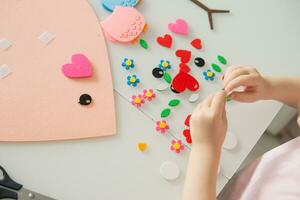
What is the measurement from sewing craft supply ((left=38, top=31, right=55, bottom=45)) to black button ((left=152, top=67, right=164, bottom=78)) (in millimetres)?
189

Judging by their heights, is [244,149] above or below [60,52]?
below

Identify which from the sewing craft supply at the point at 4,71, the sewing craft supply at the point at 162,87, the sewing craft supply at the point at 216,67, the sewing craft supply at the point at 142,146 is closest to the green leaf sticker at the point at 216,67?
the sewing craft supply at the point at 216,67

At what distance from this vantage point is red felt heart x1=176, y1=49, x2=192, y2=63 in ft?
2.19

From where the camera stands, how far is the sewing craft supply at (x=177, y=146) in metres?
0.59

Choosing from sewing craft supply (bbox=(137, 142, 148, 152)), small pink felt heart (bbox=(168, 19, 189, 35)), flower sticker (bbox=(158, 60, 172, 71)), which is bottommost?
sewing craft supply (bbox=(137, 142, 148, 152))

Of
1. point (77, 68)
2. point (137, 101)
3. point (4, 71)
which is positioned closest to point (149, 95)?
point (137, 101)

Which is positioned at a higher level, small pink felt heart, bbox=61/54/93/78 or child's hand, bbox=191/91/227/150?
small pink felt heart, bbox=61/54/93/78

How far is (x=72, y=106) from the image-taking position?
23.1 inches

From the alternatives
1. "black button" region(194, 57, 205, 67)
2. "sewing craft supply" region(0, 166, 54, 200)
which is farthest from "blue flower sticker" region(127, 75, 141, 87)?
"sewing craft supply" region(0, 166, 54, 200)

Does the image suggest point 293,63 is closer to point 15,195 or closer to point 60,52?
point 60,52

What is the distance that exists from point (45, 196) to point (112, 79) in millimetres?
220

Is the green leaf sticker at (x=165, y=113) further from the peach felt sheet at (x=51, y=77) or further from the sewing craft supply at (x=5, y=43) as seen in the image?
the sewing craft supply at (x=5, y=43)

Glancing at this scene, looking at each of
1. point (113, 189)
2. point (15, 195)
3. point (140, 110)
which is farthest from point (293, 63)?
point (15, 195)

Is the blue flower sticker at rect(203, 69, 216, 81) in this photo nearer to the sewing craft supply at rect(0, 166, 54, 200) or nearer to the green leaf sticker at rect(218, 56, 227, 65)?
the green leaf sticker at rect(218, 56, 227, 65)
